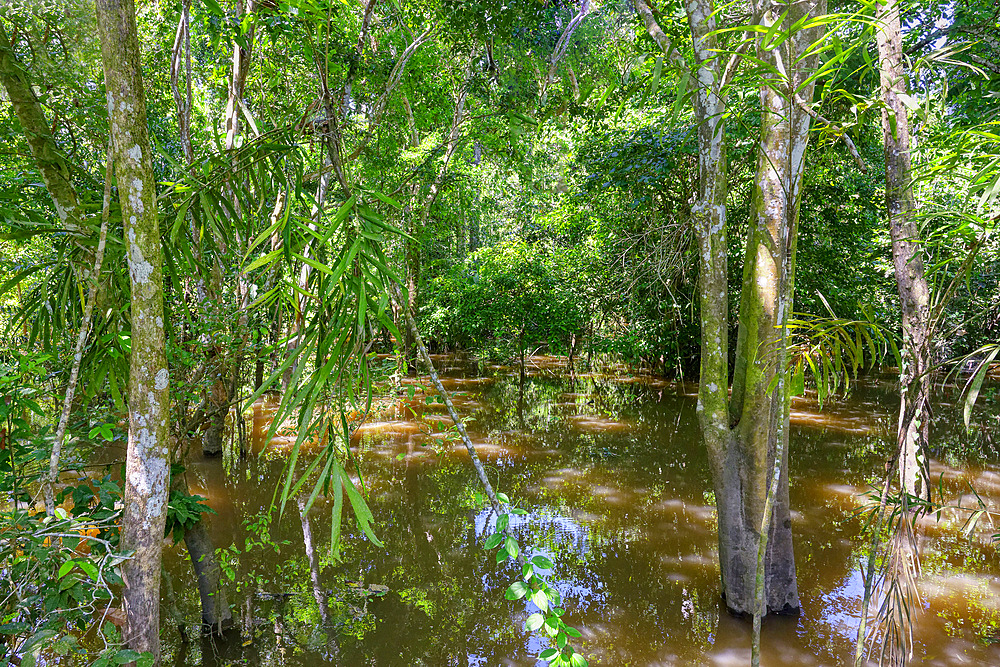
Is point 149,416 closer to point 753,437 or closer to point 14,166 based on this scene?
point 753,437

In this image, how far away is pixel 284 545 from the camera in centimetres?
441

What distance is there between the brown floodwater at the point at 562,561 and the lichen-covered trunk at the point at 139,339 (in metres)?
0.88

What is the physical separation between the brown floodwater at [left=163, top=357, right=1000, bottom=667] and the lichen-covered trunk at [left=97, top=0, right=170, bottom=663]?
2.90 feet

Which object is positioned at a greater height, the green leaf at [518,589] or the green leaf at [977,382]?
the green leaf at [977,382]

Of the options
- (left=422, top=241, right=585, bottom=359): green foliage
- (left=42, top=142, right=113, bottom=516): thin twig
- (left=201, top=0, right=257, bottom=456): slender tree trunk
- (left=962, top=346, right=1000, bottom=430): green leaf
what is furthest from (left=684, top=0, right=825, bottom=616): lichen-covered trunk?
(left=422, top=241, right=585, bottom=359): green foliage

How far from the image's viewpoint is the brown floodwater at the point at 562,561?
126 inches

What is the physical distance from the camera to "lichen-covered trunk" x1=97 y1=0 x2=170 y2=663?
1691 millimetres

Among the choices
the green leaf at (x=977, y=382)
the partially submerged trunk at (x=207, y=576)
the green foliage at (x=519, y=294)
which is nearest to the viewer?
the green leaf at (x=977, y=382)

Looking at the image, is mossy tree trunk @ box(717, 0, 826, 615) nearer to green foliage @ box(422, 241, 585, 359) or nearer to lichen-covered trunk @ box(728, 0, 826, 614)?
lichen-covered trunk @ box(728, 0, 826, 614)

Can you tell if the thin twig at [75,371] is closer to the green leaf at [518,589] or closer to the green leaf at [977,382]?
the green leaf at [518,589]

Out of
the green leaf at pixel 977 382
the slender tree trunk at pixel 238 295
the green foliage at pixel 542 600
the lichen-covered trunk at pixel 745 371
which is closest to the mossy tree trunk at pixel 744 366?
the lichen-covered trunk at pixel 745 371

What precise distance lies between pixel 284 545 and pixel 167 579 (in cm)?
127

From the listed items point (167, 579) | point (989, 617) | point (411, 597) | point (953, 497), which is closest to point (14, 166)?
point (167, 579)

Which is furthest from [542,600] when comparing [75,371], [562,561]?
[562,561]
